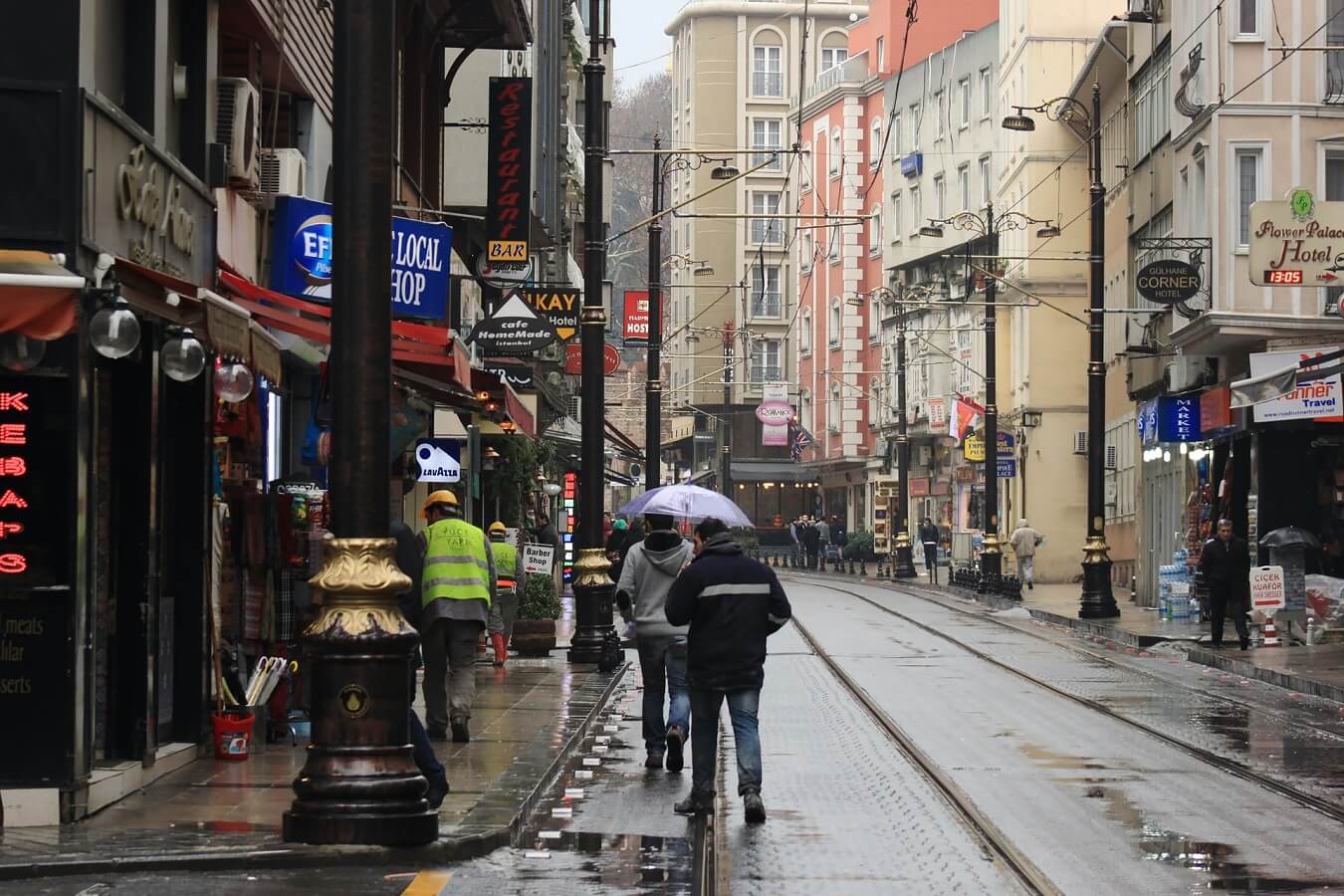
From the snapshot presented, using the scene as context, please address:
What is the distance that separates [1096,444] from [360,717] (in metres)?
30.0

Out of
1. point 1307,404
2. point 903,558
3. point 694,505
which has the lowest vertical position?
point 903,558

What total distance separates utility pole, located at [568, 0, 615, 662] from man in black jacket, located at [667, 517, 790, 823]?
1204 cm

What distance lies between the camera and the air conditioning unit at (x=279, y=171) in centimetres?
1769

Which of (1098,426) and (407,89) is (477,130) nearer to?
(407,89)

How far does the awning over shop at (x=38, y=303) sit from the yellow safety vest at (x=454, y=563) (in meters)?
5.85

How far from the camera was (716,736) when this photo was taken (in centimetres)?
1251

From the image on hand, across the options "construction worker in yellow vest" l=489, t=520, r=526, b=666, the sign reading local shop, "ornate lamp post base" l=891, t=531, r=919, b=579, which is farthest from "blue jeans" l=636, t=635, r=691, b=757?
"ornate lamp post base" l=891, t=531, r=919, b=579

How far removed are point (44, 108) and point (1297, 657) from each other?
65.0 feet

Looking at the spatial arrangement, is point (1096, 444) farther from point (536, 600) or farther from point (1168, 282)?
point (536, 600)

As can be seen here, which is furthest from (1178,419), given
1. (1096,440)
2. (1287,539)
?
(1287,539)

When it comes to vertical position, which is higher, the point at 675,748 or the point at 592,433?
the point at 592,433

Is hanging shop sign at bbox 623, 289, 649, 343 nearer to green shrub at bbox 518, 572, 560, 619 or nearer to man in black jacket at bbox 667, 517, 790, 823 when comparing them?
green shrub at bbox 518, 572, 560, 619

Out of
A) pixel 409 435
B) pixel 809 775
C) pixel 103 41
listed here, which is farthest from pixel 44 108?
pixel 409 435

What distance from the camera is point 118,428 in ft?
42.6
